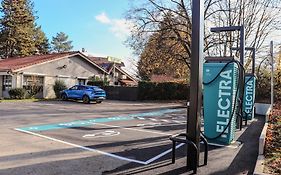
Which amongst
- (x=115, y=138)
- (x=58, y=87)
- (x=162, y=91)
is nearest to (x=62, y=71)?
(x=58, y=87)

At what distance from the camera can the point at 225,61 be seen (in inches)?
314

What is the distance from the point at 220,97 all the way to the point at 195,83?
8.33 feet

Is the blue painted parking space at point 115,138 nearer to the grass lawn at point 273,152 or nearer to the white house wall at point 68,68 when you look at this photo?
the grass lawn at point 273,152

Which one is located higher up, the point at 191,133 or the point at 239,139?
the point at 191,133

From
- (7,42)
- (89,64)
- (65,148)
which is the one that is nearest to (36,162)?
(65,148)

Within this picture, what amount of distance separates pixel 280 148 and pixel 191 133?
2773 millimetres

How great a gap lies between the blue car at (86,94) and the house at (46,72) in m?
4.88

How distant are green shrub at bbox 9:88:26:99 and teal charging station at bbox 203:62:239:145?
21794mm

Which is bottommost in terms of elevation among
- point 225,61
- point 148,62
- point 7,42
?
point 225,61

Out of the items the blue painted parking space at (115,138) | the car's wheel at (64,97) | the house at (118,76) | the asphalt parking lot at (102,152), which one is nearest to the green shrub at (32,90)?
Result: the car's wheel at (64,97)

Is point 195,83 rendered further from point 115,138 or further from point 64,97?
point 64,97

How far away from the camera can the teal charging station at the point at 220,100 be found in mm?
7848

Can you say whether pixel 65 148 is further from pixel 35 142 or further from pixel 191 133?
pixel 191 133

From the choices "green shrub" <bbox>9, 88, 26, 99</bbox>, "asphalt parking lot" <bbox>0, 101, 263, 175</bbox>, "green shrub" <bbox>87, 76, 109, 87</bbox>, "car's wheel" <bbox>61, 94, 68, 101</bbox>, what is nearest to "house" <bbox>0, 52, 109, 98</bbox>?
"green shrub" <bbox>87, 76, 109, 87</bbox>
